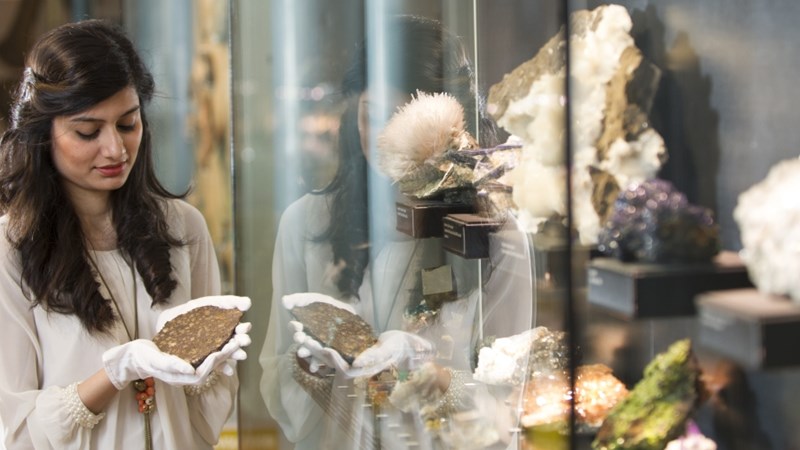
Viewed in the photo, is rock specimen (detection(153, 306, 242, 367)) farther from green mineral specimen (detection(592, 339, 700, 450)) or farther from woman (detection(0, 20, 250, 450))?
green mineral specimen (detection(592, 339, 700, 450))

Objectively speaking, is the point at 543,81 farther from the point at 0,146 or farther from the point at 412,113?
the point at 0,146

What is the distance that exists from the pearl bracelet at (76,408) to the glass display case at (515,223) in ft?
1.36

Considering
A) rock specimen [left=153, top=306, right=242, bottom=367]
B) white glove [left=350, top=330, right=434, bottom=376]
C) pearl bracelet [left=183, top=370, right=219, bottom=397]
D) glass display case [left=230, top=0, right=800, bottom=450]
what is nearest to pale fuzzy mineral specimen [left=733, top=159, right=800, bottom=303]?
glass display case [left=230, top=0, right=800, bottom=450]

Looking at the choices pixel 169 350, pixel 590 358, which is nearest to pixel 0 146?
pixel 169 350

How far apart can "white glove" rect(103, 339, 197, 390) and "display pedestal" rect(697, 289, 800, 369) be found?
1.11m

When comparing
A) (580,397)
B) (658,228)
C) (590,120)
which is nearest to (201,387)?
(580,397)

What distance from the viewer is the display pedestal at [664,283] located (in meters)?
1.18

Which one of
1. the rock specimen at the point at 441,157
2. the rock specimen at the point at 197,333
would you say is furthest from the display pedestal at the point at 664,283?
the rock specimen at the point at 197,333

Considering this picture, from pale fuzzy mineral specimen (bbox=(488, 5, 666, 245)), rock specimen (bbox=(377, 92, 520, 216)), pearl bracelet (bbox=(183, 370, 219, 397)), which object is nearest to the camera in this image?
pale fuzzy mineral specimen (bbox=(488, 5, 666, 245))

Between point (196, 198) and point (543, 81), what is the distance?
6.43ft

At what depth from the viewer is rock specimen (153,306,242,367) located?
198 centimetres

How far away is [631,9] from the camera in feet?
4.68

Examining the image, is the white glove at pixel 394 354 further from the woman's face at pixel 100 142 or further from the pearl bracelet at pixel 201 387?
the woman's face at pixel 100 142

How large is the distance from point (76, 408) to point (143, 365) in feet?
0.55
